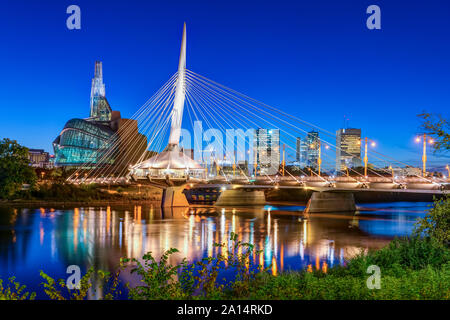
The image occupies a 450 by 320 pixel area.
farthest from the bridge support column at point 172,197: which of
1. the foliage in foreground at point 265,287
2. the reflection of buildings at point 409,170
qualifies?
the foliage in foreground at point 265,287

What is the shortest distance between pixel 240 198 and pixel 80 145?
254ft

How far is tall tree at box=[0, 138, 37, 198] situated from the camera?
35.1 m

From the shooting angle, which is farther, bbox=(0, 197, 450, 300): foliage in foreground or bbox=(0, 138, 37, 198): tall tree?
bbox=(0, 138, 37, 198): tall tree

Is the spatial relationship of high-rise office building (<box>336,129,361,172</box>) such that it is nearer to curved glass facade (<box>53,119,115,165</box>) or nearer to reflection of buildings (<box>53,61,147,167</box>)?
reflection of buildings (<box>53,61,147,167</box>)

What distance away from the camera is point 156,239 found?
29688mm

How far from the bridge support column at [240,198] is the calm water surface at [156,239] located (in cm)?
2286

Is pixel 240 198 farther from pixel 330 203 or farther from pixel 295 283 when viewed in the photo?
pixel 295 283

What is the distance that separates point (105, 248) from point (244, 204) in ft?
146

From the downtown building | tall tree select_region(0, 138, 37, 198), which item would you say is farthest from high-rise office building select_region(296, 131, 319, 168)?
tall tree select_region(0, 138, 37, 198)

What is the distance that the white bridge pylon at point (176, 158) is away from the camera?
51.8m

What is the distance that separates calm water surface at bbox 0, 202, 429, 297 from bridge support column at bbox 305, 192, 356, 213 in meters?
6.90

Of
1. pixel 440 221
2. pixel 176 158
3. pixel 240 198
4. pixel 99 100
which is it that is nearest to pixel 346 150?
pixel 240 198
